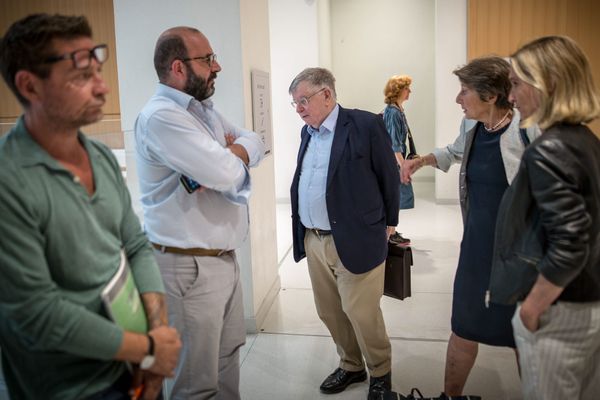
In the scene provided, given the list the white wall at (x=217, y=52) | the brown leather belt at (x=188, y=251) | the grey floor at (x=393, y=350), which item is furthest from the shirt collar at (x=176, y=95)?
the grey floor at (x=393, y=350)

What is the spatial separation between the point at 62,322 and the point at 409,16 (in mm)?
8670

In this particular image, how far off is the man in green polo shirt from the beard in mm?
679

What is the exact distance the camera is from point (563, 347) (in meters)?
1.44

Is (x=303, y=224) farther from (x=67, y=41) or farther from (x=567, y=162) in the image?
(x=67, y=41)

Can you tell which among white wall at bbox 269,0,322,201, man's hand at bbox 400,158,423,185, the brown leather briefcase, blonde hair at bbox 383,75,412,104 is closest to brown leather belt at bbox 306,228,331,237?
the brown leather briefcase

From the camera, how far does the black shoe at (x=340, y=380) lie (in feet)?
8.73

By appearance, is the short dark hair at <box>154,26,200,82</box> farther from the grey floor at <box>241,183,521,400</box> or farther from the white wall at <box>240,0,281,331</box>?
the grey floor at <box>241,183,521,400</box>

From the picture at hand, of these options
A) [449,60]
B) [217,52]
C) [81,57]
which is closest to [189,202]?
[81,57]

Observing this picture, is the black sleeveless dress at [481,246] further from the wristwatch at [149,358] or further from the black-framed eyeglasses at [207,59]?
the wristwatch at [149,358]

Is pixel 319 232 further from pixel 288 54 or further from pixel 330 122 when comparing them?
pixel 288 54

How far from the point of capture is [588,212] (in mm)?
1392

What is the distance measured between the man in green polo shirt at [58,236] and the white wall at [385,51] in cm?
821

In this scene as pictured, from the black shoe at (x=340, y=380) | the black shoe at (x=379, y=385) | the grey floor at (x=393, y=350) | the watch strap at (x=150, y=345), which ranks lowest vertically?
the grey floor at (x=393, y=350)

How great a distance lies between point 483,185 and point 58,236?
1629mm
